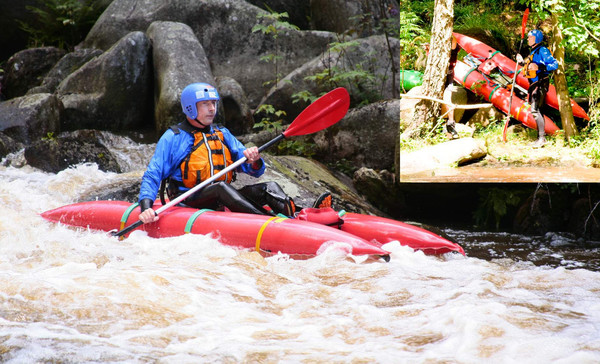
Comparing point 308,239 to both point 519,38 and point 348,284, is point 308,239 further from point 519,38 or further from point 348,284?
point 519,38

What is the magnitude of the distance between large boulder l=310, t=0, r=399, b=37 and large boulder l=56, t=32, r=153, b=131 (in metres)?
1.92

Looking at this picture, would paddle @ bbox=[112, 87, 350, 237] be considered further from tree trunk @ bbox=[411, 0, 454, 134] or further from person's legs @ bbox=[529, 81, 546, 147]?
person's legs @ bbox=[529, 81, 546, 147]

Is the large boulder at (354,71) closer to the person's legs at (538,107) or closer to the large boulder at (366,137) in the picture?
the large boulder at (366,137)

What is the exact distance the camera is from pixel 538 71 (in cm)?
395

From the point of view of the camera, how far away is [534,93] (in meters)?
3.97

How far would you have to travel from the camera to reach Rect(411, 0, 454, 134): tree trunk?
4.16 m

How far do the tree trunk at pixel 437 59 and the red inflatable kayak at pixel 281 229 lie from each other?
1.47 m

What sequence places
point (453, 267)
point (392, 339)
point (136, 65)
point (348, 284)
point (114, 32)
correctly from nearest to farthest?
point (392, 339), point (348, 284), point (453, 267), point (136, 65), point (114, 32)

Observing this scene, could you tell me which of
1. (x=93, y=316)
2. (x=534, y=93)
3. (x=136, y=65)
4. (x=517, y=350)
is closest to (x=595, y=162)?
(x=534, y=93)

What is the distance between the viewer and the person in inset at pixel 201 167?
3031mm

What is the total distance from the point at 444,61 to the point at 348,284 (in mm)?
2497

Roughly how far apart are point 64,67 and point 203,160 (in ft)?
12.3

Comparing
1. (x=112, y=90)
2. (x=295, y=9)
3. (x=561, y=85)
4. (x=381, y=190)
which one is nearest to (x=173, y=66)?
(x=112, y=90)

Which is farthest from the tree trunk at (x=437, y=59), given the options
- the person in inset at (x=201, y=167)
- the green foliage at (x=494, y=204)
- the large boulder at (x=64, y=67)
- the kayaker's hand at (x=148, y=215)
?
the large boulder at (x=64, y=67)
